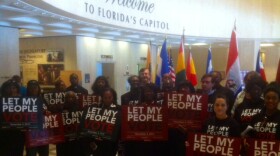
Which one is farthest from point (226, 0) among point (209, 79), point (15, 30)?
point (209, 79)

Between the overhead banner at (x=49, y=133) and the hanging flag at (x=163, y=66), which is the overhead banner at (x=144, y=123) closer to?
the overhead banner at (x=49, y=133)

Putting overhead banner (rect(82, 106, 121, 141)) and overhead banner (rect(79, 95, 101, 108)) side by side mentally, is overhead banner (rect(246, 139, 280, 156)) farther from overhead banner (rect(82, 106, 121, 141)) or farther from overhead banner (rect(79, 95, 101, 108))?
overhead banner (rect(79, 95, 101, 108))

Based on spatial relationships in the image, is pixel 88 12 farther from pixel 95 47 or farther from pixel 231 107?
pixel 231 107

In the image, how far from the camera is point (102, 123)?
3666 mm

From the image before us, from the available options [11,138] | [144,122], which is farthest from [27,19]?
[144,122]

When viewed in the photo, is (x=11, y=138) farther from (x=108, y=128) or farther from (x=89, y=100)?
(x=108, y=128)

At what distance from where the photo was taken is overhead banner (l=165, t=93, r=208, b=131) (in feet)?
12.3

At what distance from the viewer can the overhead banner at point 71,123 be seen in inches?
159

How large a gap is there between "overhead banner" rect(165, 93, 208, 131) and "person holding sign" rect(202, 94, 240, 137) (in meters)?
0.52

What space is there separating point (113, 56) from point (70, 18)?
4905mm

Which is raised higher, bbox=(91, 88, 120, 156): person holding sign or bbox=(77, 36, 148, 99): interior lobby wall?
bbox=(77, 36, 148, 99): interior lobby wall

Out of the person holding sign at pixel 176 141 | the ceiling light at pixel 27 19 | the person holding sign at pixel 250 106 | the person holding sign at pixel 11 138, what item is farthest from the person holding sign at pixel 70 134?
the ceiling light at pixel 27 19

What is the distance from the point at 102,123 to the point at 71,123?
56 cm

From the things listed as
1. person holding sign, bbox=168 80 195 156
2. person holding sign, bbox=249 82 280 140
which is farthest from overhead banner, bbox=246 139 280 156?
person holding sign, bbox=168 80 195 156
